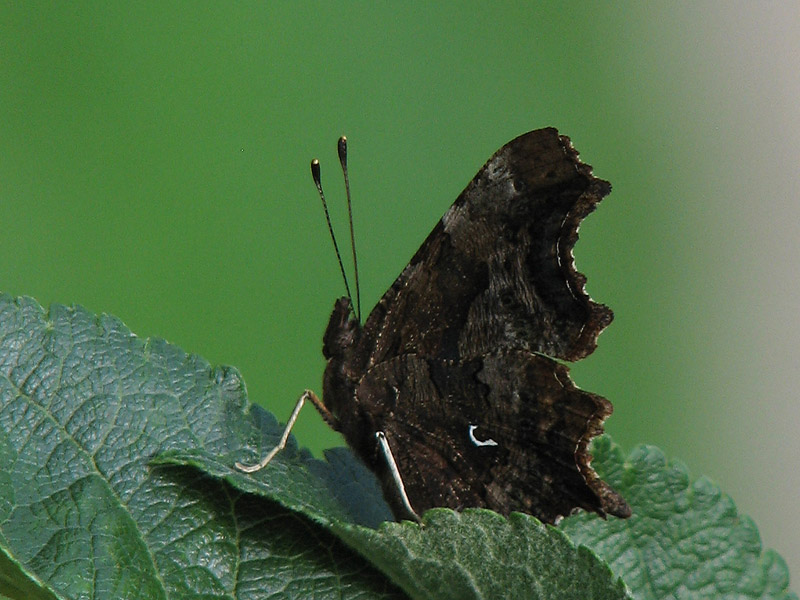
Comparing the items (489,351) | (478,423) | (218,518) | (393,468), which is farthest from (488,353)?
(218,518)

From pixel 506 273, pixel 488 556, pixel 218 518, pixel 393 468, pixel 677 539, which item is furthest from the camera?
pixel 506 273

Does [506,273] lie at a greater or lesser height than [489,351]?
greater

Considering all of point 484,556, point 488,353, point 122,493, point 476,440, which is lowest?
point 122,493

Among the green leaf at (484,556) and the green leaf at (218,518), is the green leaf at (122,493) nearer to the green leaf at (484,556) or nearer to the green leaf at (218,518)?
the green leaf at (218,518)

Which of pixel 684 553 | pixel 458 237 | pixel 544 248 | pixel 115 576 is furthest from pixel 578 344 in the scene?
pixel 115 576

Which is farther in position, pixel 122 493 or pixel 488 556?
pixel 122 493

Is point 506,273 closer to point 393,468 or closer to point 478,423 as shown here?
point 478,423

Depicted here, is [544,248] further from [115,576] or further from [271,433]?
[115,576]
